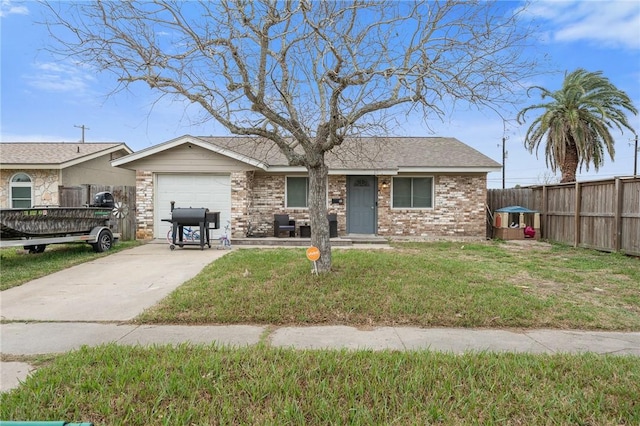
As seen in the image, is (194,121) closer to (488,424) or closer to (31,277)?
(31,277)

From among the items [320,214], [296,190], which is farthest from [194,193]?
[320,214]

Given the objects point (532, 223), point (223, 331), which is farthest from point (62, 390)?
point (532, 223)

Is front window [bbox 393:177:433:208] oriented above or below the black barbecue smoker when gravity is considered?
above

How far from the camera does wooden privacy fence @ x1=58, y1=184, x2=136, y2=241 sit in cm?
1202

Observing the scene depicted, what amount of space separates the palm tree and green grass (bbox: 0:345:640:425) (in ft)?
50.2

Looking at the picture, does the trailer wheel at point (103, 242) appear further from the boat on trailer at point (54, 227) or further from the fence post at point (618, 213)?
the fence post at point (618, 213)

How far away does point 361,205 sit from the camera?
43.2 feet

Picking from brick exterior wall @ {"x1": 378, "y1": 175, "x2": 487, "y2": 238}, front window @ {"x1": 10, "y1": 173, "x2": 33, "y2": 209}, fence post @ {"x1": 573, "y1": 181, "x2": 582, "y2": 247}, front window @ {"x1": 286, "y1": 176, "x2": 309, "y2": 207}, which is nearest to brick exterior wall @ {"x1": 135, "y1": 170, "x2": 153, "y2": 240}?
front window @ {"x1": 286, "y1": 176, "x2": 309, "y2": 207}

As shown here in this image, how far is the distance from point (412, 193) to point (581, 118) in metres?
8.97

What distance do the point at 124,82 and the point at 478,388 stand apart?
629cm

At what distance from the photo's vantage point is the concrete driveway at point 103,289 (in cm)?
466

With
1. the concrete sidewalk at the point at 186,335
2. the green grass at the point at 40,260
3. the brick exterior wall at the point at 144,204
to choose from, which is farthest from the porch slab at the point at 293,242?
the concrete sidewalk at the point at 186,335

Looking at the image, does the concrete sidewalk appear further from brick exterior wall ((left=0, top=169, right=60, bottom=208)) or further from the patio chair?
brick exterior wall ((left=0, top=169, right=60, bottom=208))

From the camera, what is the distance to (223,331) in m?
4.01
